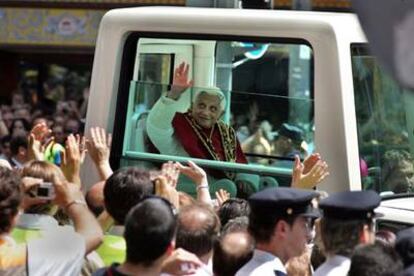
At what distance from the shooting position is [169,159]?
16.5ft

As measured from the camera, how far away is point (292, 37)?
4.73 metres

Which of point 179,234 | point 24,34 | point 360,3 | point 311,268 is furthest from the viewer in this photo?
point 24,34

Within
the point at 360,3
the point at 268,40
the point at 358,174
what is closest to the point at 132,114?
the point at 268,40

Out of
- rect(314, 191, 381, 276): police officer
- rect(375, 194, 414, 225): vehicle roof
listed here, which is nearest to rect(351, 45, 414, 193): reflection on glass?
rect(375, 194, 414, 225): vehicle roof

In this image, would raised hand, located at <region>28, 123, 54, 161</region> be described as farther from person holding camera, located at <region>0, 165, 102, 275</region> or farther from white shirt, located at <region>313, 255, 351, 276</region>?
white shirt, located at <region>313, 255, 351, 276</region>

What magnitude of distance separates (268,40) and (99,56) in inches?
34.7

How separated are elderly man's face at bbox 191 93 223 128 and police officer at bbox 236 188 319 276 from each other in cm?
133

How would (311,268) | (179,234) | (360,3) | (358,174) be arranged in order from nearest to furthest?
(360,3), (179,234), (311,268), (358,174)

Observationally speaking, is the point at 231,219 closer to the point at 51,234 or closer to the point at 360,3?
the point at 51,234

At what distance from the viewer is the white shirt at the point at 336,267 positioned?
3502mm

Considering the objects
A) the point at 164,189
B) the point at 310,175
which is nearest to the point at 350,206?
the point at 310,175

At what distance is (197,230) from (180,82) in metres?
1.42

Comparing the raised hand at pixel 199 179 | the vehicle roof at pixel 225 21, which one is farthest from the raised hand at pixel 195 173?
the vehicle roof at pixel 225 21

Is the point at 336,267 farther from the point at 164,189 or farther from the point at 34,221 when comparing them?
the point at 34,221
